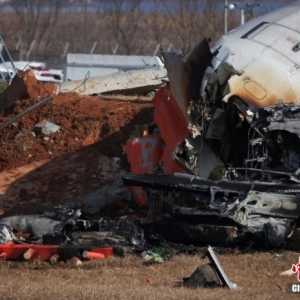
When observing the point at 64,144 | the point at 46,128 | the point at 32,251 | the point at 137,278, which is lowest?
the point at 64,144

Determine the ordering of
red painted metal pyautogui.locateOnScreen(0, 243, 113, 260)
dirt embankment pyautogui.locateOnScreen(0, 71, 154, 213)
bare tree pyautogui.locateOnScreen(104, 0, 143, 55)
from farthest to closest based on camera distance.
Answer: bare tree pyautogui.locateOnScreen(104, 0, 143, 55), dirt embankment pyautogui.locateOnScreen(0, 71, 154, 213), red painted metal pyautogui.locateOnScreen(0, 243, 113, 260)

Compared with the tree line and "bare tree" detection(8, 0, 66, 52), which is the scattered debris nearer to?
the tree line

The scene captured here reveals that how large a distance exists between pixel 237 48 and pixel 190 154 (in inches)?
61.3

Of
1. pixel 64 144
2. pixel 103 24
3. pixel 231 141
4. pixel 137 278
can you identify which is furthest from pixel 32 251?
pixel 103 24

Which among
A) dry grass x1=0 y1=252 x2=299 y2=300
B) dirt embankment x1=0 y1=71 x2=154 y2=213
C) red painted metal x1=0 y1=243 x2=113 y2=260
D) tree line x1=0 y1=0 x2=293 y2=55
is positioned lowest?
tree line x1=0 y1=0 x2=293 y2=55

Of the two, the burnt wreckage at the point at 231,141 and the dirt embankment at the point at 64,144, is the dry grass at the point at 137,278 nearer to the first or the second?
the burnt wreckage at the point at 231,141

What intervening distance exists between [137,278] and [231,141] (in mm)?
3564

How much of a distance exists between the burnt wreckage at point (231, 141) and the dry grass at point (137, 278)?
0.48 m

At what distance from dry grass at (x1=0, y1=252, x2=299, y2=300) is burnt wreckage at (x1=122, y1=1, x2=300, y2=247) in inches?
19.1

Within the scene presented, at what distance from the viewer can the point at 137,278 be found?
841 cm

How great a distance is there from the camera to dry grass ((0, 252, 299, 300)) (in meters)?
7.12

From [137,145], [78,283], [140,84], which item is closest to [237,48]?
[137,145]

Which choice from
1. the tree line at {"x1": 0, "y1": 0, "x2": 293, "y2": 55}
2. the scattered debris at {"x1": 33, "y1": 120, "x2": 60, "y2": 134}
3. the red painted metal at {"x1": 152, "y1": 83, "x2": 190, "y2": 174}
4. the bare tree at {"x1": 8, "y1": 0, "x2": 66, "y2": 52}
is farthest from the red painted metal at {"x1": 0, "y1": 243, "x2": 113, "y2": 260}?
the bare tree at {"x1": 8, "y1": 0, "x2": 66, "y2": 52}

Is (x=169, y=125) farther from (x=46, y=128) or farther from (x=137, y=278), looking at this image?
(x=137, y=278)
